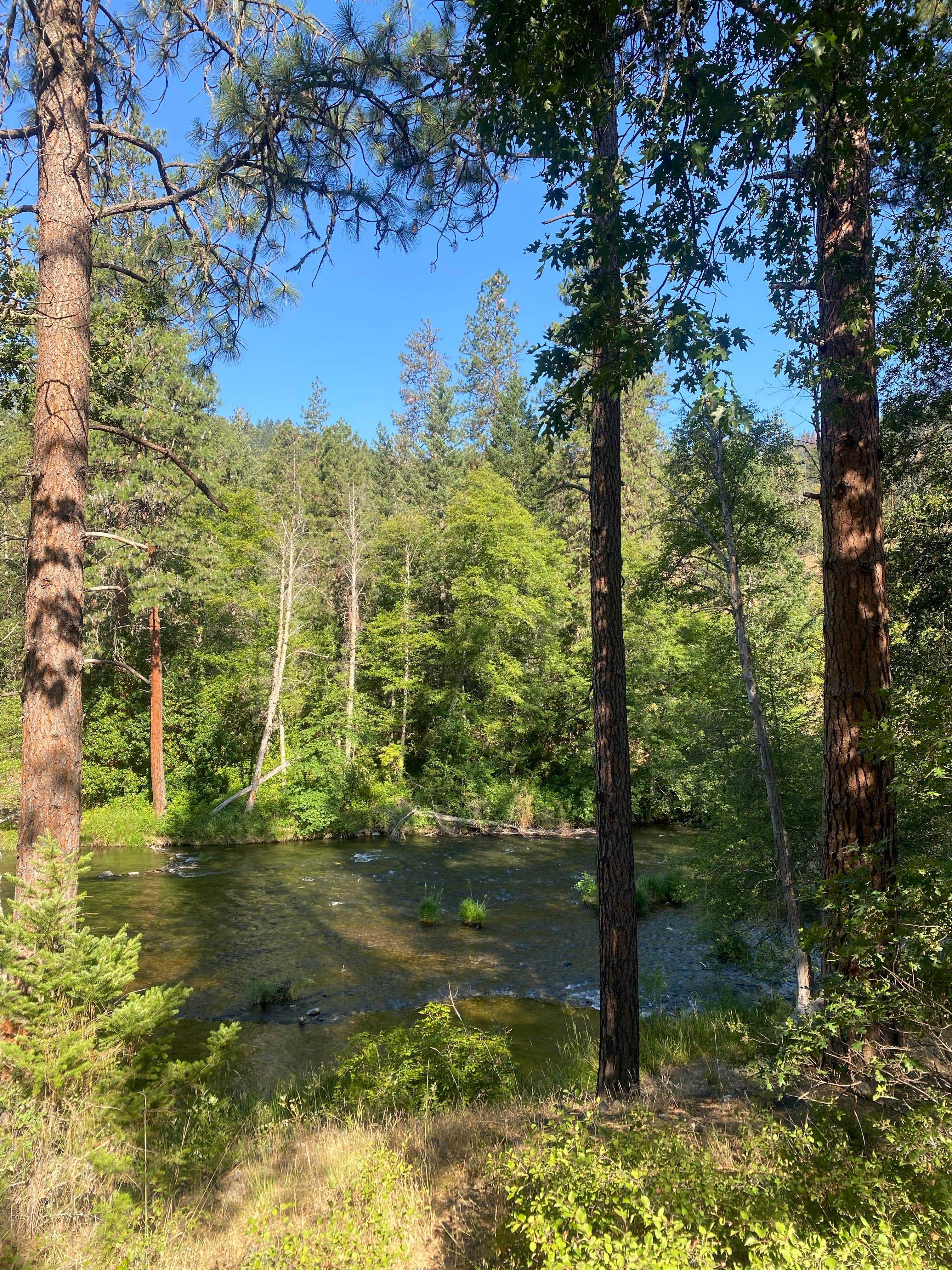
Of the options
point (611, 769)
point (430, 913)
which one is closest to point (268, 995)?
point (430, 913)

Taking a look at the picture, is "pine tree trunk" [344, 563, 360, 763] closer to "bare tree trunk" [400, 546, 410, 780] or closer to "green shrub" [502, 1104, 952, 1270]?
"bare tree trunk" [400, 546, 410, 780]

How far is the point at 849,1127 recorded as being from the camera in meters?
3.33

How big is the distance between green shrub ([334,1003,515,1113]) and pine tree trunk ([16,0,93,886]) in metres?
2.89

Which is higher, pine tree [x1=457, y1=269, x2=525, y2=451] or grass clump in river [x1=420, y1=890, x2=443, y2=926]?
pine tree [x1=457, y1=269, x2=525, y2=451]

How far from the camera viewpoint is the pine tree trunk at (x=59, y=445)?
4602 mm

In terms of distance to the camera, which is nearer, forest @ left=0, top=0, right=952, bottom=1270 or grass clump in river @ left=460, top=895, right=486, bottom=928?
forest @ left=0, top=0, right=952, bottom=1270

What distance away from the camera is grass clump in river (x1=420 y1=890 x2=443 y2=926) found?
11844 millimetres

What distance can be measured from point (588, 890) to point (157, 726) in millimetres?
12890

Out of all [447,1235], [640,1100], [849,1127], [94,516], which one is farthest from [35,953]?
[94,516]

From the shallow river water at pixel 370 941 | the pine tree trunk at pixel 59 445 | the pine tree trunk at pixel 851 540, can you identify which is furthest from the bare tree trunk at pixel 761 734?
the pine tree trunk at pixel 59 445

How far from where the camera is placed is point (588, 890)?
12953 millimetres

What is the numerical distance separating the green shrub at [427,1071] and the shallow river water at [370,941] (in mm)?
1297

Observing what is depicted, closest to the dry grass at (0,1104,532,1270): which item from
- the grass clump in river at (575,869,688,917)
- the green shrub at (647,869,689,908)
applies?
the grass clump in river at (575,869,688,917)

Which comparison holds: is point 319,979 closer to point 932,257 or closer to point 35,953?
point 35,953
